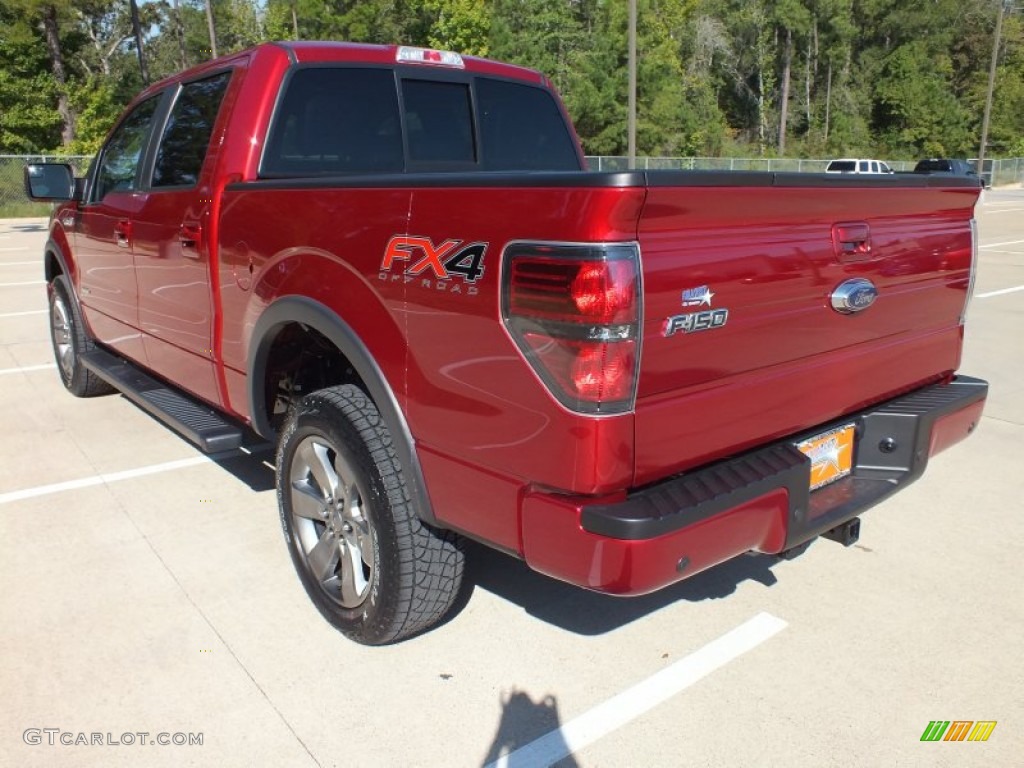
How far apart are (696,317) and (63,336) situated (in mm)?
5556

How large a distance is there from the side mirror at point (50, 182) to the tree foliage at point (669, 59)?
115 feet

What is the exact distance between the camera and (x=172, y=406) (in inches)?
164

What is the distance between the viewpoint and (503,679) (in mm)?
2918

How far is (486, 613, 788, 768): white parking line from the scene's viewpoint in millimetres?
2564

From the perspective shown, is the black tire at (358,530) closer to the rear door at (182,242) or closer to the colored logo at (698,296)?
the rear door at (182,242)

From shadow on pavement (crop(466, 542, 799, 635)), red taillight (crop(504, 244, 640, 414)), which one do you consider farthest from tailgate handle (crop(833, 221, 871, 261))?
shadow on pavement (crop(466, 542, 799, 635))

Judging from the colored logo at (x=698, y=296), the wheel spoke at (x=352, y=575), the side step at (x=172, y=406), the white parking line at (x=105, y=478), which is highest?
the colored logo at (x=698, y=296)

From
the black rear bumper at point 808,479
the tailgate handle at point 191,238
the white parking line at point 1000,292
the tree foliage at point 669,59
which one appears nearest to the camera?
the black rear bumper at point 808,479

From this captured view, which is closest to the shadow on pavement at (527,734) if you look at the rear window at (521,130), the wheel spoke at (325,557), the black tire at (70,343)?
the wheel spoke at (325,557)

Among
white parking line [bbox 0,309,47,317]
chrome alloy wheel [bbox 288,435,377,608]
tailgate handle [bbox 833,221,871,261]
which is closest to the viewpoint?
tailgate handle [bbox 833,221,871,261]

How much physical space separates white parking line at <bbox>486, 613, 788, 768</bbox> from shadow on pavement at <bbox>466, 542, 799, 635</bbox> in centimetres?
29

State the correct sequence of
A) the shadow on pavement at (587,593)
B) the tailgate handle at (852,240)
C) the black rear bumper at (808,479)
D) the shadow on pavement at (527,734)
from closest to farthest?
the black rear bumper at (808,479), the shadow on pavement at (527,734), the tailgate handle at (852,240), the shadow on pavement at (587,593)

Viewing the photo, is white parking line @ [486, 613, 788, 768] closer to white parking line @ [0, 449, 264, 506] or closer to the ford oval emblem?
the ford oval emblem

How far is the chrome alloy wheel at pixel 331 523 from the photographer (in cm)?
296
